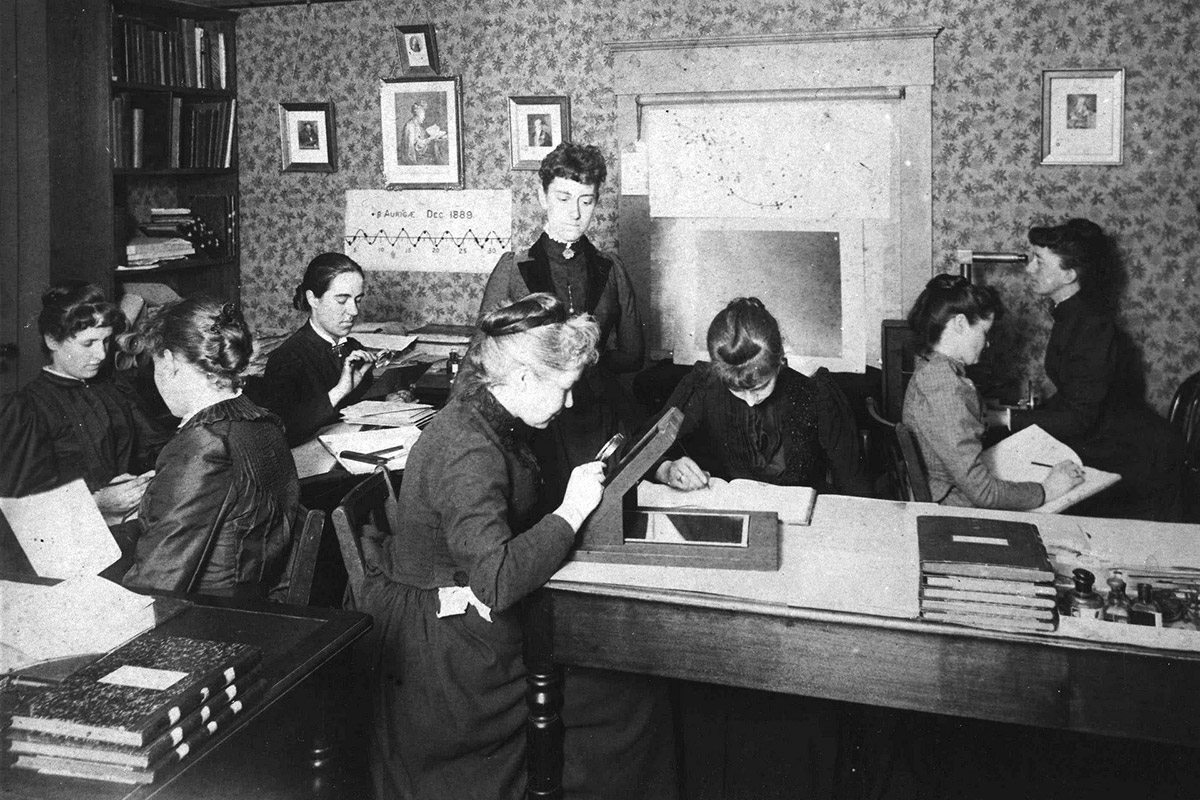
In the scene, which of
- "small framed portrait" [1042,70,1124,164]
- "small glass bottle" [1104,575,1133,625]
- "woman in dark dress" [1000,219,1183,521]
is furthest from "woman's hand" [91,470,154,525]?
"small framed portrait" [1042,70,1124,164]

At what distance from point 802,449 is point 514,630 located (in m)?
1.23

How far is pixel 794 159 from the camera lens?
452 centimetres

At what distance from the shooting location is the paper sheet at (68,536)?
7.20 feet

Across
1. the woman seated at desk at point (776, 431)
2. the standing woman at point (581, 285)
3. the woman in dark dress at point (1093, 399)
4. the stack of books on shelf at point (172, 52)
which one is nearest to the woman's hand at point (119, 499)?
the standing woman at point (581, 285)

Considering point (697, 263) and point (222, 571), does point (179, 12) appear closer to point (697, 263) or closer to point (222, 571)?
point (697, 263)

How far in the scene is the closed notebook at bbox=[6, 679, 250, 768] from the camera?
1255 millimetres

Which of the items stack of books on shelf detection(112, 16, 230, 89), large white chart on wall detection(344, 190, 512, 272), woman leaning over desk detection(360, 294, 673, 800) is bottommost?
woman leaning over desk detection(360, 294, 673, 800)

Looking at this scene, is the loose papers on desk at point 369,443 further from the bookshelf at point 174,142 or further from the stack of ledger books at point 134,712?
the bookshelf at point 174,142

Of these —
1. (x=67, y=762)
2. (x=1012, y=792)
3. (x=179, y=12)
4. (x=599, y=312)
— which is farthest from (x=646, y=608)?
(x=179, y=12)

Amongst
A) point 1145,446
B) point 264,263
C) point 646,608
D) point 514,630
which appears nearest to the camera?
point 646,608

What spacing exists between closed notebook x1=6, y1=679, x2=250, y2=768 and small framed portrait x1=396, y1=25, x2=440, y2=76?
4224 mm

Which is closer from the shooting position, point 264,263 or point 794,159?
point 794,159

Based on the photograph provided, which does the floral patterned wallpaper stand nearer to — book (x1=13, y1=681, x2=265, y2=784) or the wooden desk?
the wooden desk

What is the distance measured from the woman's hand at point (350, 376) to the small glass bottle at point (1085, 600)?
8.03ft
